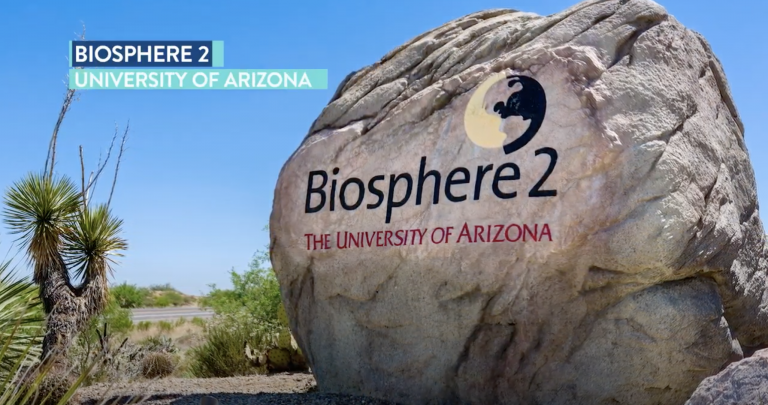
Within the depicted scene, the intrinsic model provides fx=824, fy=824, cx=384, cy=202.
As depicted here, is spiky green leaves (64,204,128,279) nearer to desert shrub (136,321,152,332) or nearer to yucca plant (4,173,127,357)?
yucca plant (4,173,127,357)

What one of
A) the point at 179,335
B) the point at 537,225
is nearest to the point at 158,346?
the point at 179,335

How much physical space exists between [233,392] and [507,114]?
4.65 meters

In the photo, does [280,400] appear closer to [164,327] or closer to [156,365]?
[156,365]

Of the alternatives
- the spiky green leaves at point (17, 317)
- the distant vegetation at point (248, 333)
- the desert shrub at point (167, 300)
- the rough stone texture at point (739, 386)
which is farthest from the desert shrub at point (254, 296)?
the desert shrub at point (167, 300)

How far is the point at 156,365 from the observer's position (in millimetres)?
15344

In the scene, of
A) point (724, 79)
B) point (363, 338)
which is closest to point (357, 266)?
point (363, 338)

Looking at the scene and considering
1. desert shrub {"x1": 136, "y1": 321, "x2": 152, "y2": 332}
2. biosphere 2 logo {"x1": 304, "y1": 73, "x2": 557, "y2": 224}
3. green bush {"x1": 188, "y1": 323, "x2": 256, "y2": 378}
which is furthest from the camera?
desert shrub {"x1": 136, "y1": 321, "x2": 152, "y2": 332}

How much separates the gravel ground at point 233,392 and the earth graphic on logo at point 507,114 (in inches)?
114

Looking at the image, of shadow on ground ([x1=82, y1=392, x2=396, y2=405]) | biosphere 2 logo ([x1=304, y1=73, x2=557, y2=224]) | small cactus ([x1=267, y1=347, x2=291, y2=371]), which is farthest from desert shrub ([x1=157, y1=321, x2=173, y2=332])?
biosphere 2 logo ([x1=304, y1=73, x2=557, y2=224])

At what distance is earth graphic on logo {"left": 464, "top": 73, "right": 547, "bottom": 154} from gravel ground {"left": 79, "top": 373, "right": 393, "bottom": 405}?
2.90 m

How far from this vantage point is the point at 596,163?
24.8ft

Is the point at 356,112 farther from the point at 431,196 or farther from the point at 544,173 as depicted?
the point at 544,173

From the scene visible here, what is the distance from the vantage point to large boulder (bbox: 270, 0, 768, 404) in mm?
7539

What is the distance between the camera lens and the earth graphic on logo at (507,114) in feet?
26.4
